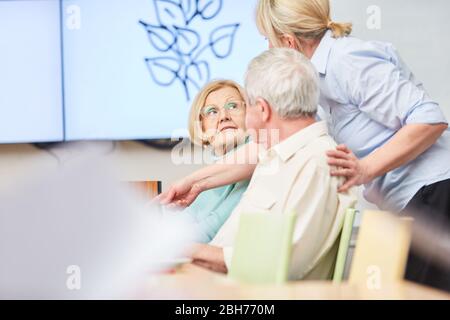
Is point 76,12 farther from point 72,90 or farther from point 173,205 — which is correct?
point 173,205

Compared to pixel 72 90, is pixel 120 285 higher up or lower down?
lower down

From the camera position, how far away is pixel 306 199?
1846mm

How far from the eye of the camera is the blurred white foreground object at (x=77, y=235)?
7.14ft

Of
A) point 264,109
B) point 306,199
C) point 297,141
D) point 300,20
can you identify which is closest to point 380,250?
point 306,199

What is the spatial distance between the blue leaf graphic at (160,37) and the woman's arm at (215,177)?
1.44 feet

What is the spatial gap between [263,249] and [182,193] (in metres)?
0.49

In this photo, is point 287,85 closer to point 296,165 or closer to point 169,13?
point 296,165

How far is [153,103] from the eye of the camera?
241 centimetres

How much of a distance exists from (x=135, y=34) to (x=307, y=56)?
593mm

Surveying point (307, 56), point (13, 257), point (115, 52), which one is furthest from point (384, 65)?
point (13, 257)

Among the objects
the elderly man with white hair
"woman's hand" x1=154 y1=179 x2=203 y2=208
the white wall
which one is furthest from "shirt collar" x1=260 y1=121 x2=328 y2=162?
the white wall

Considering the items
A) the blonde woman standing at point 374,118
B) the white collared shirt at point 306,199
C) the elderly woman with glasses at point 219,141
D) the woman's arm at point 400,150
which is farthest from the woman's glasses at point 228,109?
the woman's arm at point 400,150

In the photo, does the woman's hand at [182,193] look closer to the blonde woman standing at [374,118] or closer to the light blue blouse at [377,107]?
the blonde woman standing at [374,118]

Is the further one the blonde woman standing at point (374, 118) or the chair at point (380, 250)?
the blonde woman standing at point (374, 118)
